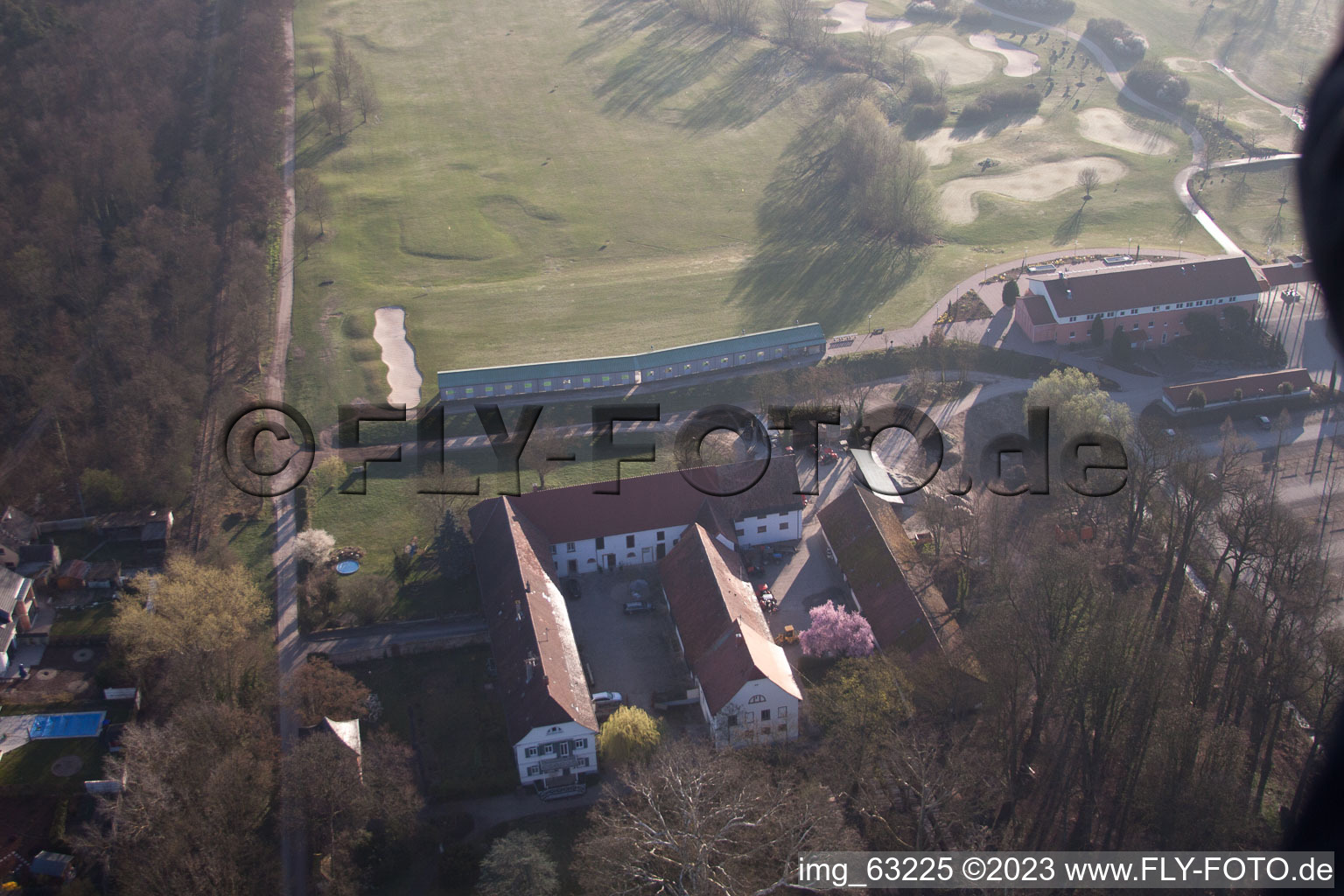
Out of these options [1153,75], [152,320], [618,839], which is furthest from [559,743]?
[1153,75]

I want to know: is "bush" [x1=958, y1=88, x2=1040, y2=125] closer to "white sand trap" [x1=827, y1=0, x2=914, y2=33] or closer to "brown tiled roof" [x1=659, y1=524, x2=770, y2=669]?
"white sand trap" [x1=827, y1=0, x2=914, y2=33]

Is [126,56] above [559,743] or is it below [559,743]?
above

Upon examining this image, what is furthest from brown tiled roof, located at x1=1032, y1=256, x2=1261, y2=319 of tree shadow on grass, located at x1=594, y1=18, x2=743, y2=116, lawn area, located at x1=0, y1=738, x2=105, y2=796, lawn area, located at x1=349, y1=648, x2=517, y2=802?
lawn area, located at x1=0, y1=738, x2=105, y2=796

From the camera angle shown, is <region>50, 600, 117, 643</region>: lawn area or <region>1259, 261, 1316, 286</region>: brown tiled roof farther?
<region>1259, 261, 1316, 286</region>: brown tiled roof

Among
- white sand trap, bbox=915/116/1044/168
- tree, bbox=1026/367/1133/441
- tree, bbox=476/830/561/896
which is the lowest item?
white sand trap, bbox=915/116/1044/168

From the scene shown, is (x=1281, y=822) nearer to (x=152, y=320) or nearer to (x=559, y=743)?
(x=559, y=743)

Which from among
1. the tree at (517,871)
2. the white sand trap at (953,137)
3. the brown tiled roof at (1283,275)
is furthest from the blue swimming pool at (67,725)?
the white sand trap at (953,137)

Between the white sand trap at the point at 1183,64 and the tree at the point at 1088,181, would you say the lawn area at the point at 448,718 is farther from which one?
the white sand trap at the point at 1183,64

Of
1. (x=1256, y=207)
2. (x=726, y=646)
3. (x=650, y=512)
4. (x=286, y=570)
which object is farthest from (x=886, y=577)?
(x=1256, y=207)
